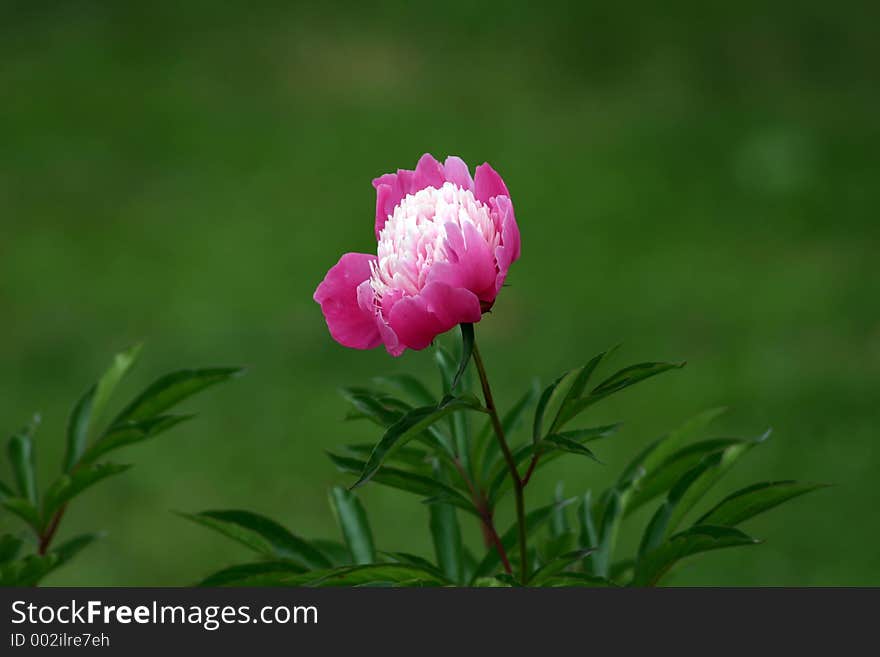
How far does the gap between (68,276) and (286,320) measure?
2.26 ft

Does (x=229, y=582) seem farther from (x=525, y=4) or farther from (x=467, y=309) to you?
(x=525, y=4)

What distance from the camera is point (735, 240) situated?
3.50 m

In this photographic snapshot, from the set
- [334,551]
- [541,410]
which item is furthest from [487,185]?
[334,551]

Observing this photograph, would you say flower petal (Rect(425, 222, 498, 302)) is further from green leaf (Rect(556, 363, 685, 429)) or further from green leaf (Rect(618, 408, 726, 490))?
green leaf (Rect(618, 408, 726, 490))

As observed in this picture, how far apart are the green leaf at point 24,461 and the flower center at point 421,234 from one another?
39cm

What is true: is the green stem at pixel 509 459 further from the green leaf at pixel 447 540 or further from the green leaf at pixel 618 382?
the green leaf at pixel 447 540

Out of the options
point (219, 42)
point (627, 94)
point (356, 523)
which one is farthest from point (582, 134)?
point (356, 523)

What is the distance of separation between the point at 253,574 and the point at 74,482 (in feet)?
0.54

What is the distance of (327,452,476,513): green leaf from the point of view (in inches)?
32.5

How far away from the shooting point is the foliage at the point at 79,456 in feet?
2.98

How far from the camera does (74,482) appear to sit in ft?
3.05

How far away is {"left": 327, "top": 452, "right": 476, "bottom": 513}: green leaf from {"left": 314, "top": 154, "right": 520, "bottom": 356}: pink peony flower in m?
0.09

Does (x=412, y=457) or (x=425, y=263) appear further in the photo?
(x=412, y=457)

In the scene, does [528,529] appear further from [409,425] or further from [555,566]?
[409,425]
